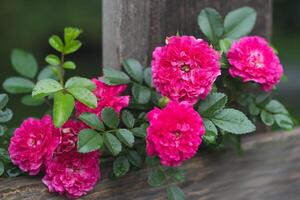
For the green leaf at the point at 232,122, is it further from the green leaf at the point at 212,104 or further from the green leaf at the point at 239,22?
the green leaf at the point at 239,22

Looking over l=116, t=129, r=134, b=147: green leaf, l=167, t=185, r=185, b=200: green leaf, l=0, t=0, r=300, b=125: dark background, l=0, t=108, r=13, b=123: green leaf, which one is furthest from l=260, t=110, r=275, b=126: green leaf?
l=0, t=0, r=300, b=125: dark background

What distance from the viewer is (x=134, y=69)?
1559 mm

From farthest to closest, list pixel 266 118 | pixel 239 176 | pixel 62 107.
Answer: pixel 239 176
pixel 266 118
pixel 62 107

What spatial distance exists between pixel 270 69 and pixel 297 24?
468 cm

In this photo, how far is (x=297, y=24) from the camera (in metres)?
6.06

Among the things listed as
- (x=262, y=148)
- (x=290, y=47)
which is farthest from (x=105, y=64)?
(x=290, y=47)

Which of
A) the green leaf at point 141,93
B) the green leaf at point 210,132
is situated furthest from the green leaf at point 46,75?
the green leaf at point 210,132

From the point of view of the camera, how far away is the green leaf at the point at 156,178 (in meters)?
1.46

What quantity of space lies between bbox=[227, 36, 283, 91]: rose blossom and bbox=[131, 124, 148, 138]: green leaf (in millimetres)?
265

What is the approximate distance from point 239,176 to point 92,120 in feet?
1.96

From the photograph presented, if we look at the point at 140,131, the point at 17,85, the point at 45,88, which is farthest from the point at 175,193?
the point at 17,85

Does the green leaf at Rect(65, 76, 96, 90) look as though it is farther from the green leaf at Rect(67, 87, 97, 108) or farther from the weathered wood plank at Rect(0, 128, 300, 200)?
the weathered wood plank at Rect(0, 128, 300, 200)

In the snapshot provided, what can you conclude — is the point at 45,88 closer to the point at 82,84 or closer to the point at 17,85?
the point at 82,84

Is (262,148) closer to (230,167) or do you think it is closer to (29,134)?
(230,167)
